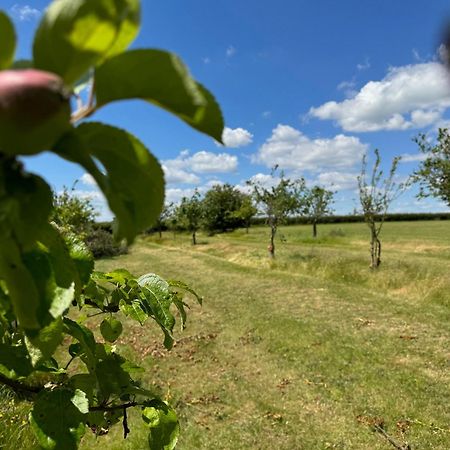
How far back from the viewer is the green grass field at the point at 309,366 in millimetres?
5172

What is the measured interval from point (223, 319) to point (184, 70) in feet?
34.4

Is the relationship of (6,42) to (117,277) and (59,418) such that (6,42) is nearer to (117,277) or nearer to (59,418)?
(59,418)

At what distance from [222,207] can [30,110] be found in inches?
2096

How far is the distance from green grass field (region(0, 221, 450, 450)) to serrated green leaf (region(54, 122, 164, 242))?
4.67 m

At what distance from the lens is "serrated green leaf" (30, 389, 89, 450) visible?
90cm

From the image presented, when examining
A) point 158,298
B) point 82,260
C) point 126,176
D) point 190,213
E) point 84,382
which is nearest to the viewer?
point 126,176

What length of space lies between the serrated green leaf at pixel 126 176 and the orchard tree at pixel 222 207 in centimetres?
4862

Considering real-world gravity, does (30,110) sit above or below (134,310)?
→ above

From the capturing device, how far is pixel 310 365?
289 inches

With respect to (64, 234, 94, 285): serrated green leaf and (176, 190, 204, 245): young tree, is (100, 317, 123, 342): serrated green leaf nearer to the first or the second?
(64, 234, 94, 285): serrated green leaf

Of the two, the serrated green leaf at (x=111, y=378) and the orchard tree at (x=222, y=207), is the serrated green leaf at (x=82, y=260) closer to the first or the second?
the serrated green leaf at (x=111, y=378)

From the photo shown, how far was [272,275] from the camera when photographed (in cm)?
1631

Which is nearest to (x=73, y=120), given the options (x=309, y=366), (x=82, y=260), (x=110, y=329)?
(x=82, y=260)

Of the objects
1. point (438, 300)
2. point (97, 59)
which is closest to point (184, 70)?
point (97, 59)
